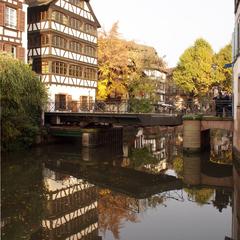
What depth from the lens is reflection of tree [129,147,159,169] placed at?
26.1 metres

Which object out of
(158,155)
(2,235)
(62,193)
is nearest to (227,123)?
(158,155)

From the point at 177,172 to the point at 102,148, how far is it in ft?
39.8

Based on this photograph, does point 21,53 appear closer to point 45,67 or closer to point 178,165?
point 45,67

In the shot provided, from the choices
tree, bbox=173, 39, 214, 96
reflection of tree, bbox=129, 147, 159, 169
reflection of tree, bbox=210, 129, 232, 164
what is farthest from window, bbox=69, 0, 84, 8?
reflection of tree, bbox=210, 129, 232, 164

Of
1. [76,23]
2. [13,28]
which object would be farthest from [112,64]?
[13,28]

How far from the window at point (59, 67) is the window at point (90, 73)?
399 centimetres

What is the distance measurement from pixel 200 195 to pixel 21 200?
309 inches

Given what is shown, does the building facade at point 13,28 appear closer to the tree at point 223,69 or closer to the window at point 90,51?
the window at point 90,51

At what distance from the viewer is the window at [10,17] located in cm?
3502

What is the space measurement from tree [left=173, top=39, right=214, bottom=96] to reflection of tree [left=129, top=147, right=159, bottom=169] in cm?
2836

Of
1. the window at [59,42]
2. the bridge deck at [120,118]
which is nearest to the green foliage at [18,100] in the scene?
the bridge deck at [120,118]

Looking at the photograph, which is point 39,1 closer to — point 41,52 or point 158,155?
point 41,52

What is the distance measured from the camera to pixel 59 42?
4197 cm

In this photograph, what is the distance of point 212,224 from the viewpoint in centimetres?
1342
